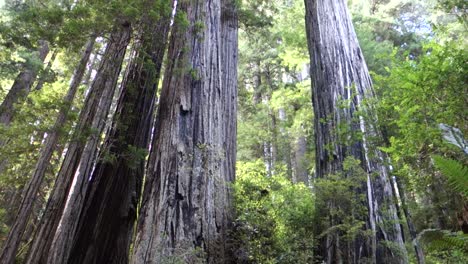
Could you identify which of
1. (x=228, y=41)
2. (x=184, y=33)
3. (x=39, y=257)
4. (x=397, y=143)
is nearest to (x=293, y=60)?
(x=228, y=41)

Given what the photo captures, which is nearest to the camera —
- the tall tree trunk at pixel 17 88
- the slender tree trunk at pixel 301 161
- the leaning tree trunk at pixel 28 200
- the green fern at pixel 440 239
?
the green fern at pixel 440 239

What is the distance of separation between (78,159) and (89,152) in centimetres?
28

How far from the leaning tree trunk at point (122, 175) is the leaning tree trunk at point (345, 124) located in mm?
2705

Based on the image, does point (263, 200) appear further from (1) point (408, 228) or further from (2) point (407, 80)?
(2) point (407, 80)

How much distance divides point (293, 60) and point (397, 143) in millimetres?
7001

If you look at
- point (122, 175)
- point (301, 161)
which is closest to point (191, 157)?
point (122, 175)

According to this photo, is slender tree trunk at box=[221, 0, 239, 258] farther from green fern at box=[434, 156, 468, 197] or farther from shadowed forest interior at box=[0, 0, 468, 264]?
green fern at box=[434, 156, 468, 197]

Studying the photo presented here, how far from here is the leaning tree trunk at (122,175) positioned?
215 inches

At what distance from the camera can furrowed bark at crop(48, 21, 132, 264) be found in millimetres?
4805

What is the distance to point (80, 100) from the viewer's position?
8.70 meters

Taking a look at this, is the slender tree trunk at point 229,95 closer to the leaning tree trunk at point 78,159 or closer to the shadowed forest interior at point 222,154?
the shadowed forest interior at point 222,154

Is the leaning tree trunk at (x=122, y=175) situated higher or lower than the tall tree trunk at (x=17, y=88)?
lower

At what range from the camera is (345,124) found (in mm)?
4812

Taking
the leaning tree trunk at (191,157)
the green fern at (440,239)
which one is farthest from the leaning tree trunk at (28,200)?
the green fern at (440,239)
